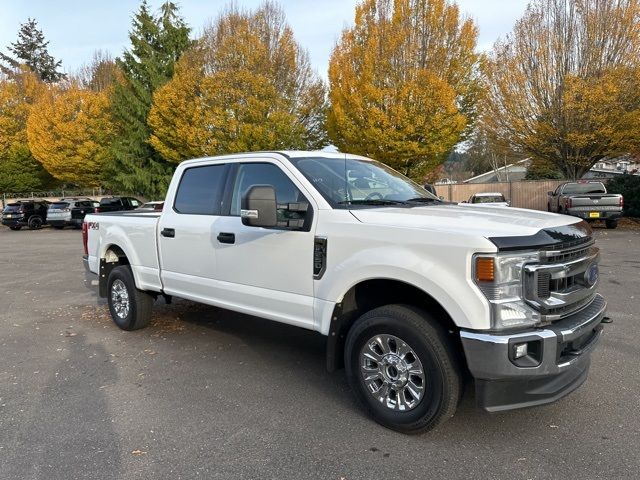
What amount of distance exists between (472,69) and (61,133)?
23.7 metres

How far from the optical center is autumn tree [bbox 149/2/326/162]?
21.5 metres

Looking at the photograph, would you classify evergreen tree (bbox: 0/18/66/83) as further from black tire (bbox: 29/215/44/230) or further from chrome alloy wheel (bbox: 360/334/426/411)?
chrome alloy wheel (bbox: 360/334/426/411)

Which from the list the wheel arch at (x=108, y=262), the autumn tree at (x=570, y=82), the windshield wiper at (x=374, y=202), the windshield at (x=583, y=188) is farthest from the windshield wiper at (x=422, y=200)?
the autumn tree at (x=570, y=82)

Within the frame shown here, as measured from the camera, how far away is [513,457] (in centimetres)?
321

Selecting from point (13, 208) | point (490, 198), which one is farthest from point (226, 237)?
point (13, 208)

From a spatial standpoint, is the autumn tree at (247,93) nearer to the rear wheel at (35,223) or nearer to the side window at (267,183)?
the rear wheel at (35,223)

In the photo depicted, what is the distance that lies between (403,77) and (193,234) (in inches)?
655

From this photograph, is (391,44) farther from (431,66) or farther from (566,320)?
(566,320)

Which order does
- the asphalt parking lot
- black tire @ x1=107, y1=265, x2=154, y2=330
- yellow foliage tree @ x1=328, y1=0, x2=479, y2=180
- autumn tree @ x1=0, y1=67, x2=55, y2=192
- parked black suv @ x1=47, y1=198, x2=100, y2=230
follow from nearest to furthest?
the asphalt parking lot
black tire @ x1=107, y1=265, x2=154, y2=330
yellow foliage tree @ x1=328, y1=0, x2=479, y2=180
parked black suv @ x1=47, y1=198, x2=100, y2=230
autumn tree @ x1=0, y1=67, x2=55, y2=192

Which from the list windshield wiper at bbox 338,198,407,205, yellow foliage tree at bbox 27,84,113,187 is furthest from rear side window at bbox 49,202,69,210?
windshield wiper at bbox 338,198,407,205

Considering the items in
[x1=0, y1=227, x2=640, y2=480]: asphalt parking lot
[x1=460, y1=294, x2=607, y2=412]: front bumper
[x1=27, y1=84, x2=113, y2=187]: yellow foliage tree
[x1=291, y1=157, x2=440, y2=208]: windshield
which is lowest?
[x1=0, y1=227, x2=640, y2=480]: asphalt parking lot

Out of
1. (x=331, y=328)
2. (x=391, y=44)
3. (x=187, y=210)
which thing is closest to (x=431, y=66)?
(x=391, y=44)

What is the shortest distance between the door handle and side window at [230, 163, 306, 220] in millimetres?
213

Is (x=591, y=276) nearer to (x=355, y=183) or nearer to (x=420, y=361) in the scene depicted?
(x=420, y=361)
